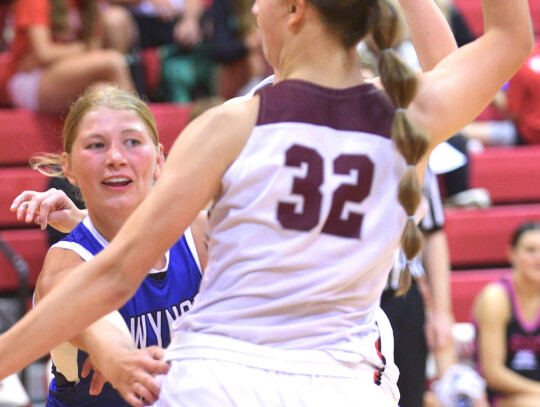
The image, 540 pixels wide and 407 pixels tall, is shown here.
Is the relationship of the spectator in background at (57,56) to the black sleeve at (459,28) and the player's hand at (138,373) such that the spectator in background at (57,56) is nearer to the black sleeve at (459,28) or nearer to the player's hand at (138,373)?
the black sleeve at (459,28)

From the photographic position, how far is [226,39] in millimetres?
5699

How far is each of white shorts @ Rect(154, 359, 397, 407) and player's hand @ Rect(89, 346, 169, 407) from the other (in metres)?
0.02

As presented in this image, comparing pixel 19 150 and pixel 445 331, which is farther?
pixel 19 150

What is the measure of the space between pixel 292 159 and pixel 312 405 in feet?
1.48

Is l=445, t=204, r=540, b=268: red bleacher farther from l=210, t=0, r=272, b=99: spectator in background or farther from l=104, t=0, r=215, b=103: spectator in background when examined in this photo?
l=104, t=0, r=215, b=103: spectator in background

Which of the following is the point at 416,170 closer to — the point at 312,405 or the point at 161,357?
the point at 312,405

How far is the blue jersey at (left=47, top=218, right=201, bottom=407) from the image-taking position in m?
2.20

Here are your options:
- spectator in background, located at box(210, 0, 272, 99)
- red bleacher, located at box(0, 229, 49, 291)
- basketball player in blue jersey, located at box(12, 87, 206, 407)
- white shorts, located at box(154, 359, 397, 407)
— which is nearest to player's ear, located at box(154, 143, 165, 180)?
basketball player in blue jersey, located at box(12, 87, 206, 407)

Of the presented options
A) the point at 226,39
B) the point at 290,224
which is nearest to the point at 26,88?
the point at 226,39

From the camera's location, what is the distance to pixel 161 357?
66.2 inches

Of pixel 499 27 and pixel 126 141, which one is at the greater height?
pixel 499 27

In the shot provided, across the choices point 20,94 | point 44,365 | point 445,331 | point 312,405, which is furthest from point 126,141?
point 20,94

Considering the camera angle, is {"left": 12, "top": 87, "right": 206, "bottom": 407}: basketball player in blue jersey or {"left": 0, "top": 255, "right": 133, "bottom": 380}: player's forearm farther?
{"left": 12, "top": 87, "right": 206, "bottom": 407}: basketball player in blue jersey

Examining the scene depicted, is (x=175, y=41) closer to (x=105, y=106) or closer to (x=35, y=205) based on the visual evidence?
(x=105, y=106)
